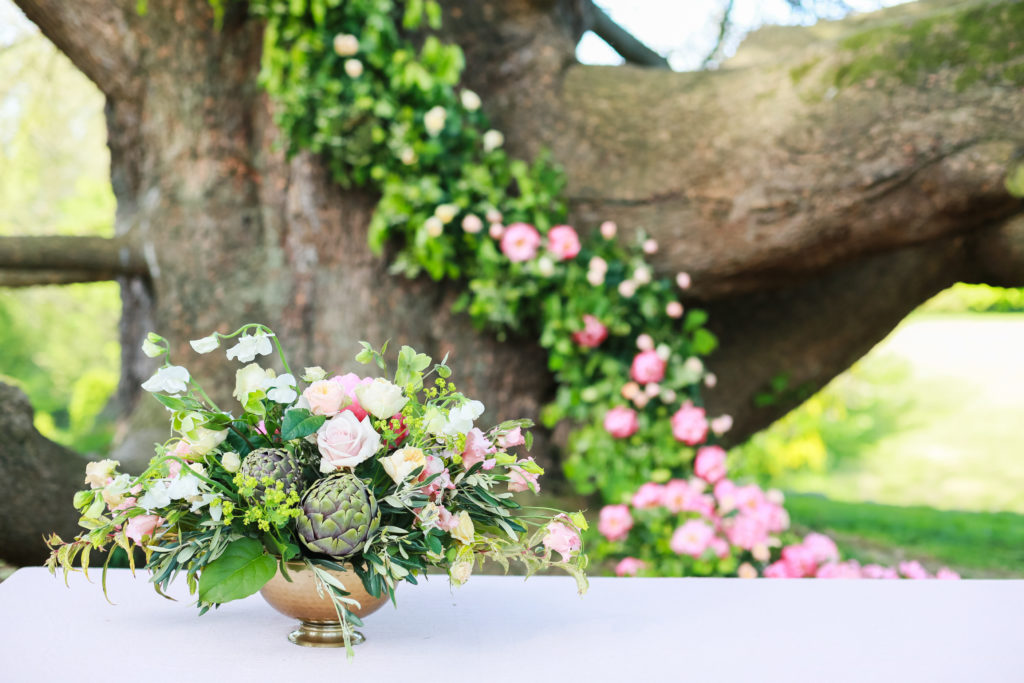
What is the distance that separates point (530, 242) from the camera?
240cm

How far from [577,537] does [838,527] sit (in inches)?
151

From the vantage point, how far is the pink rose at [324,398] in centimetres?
86

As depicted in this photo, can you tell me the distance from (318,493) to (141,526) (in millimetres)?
194

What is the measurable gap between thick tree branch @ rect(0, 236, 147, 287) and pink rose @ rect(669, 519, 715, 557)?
5.94ft

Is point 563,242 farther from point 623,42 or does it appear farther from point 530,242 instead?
point 623,42

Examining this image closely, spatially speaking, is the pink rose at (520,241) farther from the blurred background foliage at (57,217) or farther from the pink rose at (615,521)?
the blurred background foliage at (57,217)

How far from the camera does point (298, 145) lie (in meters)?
2.43

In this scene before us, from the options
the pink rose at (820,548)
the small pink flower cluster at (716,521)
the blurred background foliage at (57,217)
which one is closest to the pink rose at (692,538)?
the small pink flower cluster at (716,521)

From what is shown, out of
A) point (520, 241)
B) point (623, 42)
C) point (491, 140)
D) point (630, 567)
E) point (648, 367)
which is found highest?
point (623, 42)

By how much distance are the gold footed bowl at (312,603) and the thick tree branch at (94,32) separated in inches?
87.2

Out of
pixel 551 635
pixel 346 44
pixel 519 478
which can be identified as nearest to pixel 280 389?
pixel 519 478

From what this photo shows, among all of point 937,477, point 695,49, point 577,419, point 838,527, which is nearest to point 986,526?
point 838,527

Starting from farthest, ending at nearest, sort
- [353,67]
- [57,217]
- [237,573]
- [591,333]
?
1. [57,217]
2. [591,333]
3. [353,67]
4. [237,573]

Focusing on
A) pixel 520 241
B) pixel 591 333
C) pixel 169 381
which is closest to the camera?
pixel 169 381
